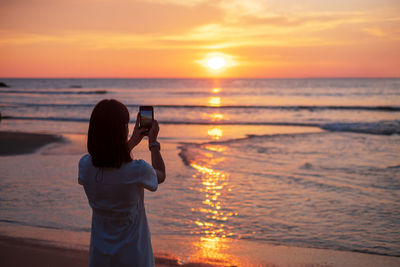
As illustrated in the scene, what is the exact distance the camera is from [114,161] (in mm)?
2121

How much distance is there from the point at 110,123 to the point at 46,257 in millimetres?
3062

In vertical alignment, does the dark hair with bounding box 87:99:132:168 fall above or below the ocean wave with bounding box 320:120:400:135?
below

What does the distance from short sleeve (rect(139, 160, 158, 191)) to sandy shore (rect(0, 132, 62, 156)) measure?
10.9 m

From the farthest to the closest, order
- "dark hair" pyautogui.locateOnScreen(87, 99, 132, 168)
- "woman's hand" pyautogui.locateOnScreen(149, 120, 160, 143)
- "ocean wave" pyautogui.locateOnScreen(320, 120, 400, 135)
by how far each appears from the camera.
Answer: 1. "ocean wave" pyautogui.locateOnScreen(320, 120, 400, 135)
2. "woman's hand" pyautogui.locateOnScreen(149, 120, 160, 143)
3. "dark hair" pyautogui.locateOnScreen(87, 99, 132, 168)

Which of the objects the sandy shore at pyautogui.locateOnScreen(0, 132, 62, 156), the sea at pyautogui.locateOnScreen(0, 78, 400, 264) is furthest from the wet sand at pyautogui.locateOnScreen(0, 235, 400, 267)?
the sandy shore at pyautogui.locateOnScreen(0, 132, 62, 156)

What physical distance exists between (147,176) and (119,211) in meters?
0.25

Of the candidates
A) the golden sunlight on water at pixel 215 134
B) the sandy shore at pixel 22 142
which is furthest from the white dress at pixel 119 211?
the golden sunlight on water at pixel 215 134

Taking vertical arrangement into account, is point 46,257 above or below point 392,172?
below

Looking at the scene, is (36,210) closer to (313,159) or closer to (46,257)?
(46,257)

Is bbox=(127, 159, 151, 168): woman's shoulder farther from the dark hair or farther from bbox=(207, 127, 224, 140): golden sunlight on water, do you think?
bbox=(207, 127, 224, 140): golden sunlight on water

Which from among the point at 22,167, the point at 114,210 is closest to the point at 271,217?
the point at 114,210

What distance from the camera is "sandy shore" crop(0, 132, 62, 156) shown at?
12326 mm

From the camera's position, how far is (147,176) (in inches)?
84.9

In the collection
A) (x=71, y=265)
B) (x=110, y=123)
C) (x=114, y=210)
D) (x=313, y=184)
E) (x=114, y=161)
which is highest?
(x=110, y=123)
